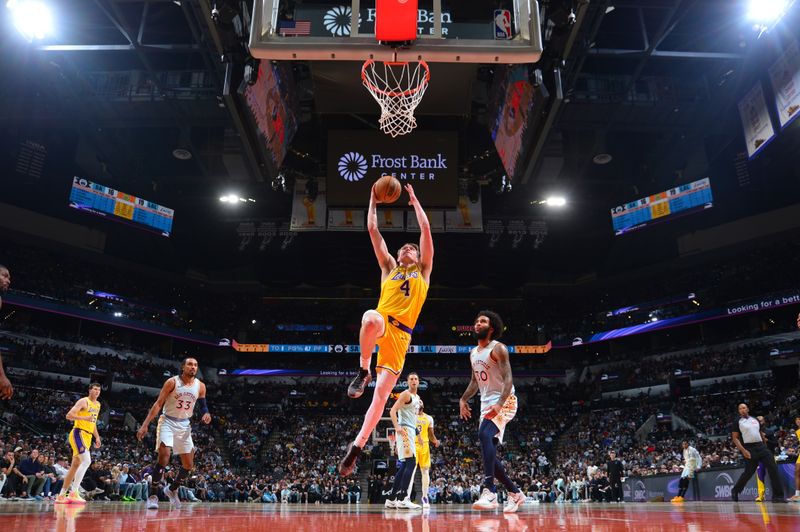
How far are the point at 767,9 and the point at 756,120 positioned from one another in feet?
9.88

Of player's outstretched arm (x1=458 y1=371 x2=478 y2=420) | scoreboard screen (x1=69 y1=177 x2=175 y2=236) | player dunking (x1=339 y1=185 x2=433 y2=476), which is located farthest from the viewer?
scoreboard screen (x1=69 y1=177 x2=175 y2=236)

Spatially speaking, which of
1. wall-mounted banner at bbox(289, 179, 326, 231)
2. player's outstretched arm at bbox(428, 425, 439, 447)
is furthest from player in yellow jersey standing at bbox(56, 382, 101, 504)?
wall-mounted banner at bbox(289, 179, 326, 231)

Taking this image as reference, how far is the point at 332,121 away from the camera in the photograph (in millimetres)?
17109

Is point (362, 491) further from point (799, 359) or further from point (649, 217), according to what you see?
point (799, 359)

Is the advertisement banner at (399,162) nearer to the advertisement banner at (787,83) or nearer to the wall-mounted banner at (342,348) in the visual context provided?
the advertisement banner at (787,83)

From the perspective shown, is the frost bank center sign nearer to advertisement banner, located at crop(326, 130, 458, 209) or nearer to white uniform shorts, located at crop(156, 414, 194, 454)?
white uniform shorts, located at crop(156, 414, 194, 454)

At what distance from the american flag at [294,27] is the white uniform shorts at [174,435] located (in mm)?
5304

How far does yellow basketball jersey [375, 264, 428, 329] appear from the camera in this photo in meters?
5.14

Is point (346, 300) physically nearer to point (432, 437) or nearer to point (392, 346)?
point (432, 437)

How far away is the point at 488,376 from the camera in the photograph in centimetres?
634

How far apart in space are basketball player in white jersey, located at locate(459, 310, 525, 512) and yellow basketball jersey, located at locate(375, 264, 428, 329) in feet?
3.87

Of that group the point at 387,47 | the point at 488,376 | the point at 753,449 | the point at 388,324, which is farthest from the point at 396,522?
the point at 753,449

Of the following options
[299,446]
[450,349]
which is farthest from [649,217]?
[299,446]

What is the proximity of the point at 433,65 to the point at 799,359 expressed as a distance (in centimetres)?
2099
